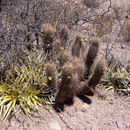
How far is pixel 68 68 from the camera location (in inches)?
94.7

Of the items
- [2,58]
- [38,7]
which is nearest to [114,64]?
[38,7]

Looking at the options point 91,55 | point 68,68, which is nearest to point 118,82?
point 91,55

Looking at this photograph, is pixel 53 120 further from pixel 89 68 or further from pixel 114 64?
pixel 114 64

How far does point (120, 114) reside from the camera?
3.04 m

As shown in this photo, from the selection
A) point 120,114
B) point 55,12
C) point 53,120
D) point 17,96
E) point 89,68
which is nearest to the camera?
point 53,120

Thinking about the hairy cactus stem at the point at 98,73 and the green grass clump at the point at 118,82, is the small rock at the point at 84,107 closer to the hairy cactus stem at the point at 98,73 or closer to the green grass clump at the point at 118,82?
the hairy cactus stem at the point at 98,73

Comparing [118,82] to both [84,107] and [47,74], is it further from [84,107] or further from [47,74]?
[47,74]

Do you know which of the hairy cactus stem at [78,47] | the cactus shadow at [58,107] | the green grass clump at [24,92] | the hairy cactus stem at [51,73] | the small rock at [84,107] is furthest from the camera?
the hairy cactus stem at [78,47]

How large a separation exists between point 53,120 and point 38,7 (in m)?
3.17

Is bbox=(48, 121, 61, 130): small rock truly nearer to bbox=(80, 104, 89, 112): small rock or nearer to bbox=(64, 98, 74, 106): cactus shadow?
bbox=(64, 98, 74, 106): cactus shadow

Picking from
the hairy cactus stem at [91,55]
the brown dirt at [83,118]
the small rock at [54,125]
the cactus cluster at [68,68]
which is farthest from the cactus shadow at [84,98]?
the small rock at [54,125]

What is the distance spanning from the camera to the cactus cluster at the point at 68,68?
2586 mm

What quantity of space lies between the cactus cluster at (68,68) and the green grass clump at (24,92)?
0.76ft

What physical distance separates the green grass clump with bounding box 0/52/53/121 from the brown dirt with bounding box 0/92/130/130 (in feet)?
0.52
